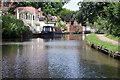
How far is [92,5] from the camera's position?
2410 inches

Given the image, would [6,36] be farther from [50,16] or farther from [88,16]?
[50,16]

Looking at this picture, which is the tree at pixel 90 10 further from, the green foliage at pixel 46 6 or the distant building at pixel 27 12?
the distant building at pixel 27 12

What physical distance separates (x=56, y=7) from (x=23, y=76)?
73170 mm

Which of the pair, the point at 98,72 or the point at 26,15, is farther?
the point at 26,15

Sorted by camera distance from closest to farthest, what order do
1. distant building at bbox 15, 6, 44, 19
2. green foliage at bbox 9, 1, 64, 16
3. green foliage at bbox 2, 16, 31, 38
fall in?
1. green foliage at bbox 2, 16, 31, 38
2. distant building at bbox 15, 6, 44, 19
3. green foliage at bbox 9, 1, 64, 16

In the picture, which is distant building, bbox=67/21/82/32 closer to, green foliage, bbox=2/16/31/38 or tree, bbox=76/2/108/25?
tree, bbox=76/2/108/25

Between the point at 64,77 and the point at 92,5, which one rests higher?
the point at 92,5

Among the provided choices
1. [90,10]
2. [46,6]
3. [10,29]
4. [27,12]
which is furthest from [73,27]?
[10,29]

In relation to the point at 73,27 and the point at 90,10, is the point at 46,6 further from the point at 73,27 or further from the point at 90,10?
the point at 73,27

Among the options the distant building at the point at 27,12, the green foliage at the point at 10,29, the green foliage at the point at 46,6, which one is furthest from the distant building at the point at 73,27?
the green foliage at the point at 10,29

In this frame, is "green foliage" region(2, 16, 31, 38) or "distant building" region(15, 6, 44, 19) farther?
"distant building" region(15, 6, 44, 19)

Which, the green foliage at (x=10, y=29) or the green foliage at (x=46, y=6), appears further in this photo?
the green foliage at (x=46, y=6)

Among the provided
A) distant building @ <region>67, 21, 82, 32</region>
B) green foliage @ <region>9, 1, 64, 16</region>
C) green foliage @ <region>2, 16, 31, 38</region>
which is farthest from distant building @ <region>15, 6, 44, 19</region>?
distant building @ <region>67, 21, 82, 32</region>

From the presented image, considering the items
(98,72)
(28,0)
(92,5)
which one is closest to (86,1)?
(92,5)
